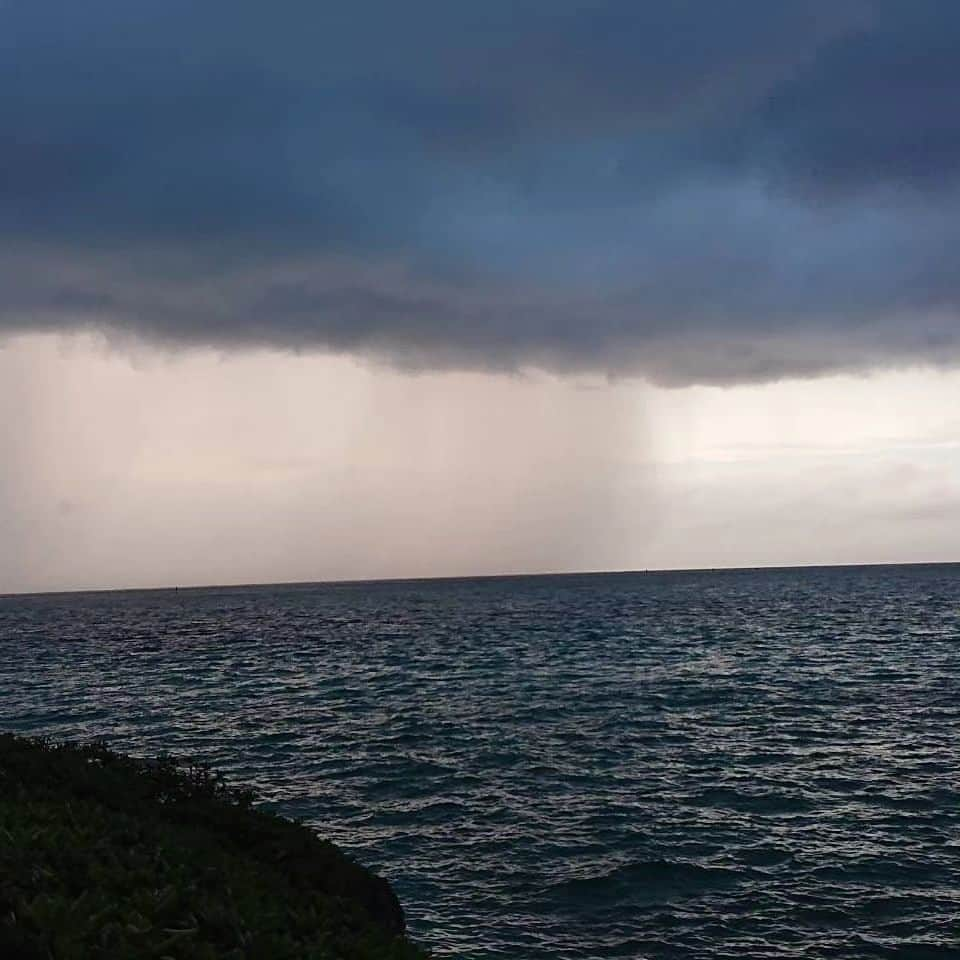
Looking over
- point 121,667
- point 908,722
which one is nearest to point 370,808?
point 908,722

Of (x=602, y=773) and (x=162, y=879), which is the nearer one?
(x=162, y=879)

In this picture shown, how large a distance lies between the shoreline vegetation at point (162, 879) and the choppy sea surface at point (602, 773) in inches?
190

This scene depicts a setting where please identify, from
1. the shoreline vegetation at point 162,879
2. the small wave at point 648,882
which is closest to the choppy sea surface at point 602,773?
the small wave at point 648,882

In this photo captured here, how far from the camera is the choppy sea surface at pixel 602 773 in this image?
64.3ft

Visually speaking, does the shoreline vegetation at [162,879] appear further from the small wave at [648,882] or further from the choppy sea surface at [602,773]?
the small wave at [648,882]

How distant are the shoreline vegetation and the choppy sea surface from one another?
484cm

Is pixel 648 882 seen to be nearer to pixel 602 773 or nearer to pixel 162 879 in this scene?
pixel 602 773

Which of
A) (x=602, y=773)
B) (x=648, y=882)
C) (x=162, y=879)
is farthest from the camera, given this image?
(x=602, y=773)

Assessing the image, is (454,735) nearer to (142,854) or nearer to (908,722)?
(908,722)

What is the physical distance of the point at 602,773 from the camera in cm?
3158

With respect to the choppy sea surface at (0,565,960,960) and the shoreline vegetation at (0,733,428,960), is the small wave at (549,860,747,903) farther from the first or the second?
the shoreline vegetation at (0,733,428,960)

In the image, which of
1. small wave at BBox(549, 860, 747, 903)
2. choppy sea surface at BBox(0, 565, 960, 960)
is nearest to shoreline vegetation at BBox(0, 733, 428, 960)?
choppy sea surface at BBox(0, 565, 960, 960)

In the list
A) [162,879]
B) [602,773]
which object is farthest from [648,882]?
[162,879]

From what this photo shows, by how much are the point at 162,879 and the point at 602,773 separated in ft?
74.5
